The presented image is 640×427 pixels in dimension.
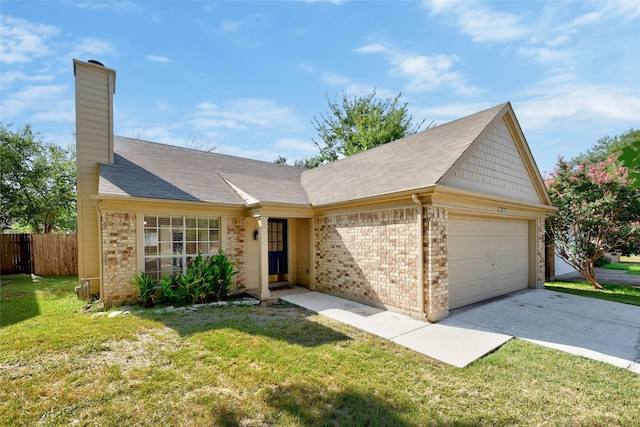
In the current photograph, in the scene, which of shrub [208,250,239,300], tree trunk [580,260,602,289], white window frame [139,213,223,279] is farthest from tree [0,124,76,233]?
tree trunk [580,260,602,289]

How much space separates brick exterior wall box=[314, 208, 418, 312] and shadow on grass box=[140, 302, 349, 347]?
1689 millimetres

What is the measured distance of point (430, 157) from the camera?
7.43 m

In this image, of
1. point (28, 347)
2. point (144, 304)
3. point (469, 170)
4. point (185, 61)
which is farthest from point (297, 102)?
point (28, 347)

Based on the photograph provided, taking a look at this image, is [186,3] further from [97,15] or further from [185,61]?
[185,61]

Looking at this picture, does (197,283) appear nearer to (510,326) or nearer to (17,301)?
(17,301)

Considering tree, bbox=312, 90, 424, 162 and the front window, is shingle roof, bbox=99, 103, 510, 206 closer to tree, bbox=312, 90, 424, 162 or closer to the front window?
the front window

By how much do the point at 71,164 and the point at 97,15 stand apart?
18.3m

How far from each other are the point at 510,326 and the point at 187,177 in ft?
30.6

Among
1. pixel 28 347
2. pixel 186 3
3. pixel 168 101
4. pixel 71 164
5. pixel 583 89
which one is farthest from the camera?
pixel 71 164

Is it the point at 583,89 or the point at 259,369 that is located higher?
the point at 583,89

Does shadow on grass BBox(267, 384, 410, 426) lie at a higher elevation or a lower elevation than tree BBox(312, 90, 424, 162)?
lower

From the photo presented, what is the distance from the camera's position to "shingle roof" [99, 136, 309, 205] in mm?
7777

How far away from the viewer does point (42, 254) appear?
42.3ft

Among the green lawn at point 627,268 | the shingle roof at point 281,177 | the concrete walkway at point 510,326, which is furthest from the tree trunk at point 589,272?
the shingle roof at point 281,177
